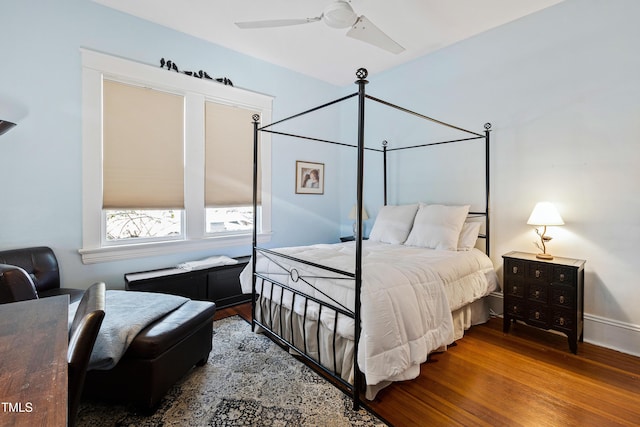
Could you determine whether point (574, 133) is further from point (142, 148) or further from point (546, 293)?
point (142, 148)

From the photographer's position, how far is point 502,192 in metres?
3.18

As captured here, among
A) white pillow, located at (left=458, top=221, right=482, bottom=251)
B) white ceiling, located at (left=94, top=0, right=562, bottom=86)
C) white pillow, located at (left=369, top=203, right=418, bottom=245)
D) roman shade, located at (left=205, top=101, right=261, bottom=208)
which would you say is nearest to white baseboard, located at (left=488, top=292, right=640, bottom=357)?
white pillow, located at (left=458, top=221, right=482, bottom=251)

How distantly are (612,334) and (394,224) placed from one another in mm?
2051

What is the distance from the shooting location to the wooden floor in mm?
1729

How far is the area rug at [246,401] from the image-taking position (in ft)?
5.51

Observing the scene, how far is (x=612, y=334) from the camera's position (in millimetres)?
2549

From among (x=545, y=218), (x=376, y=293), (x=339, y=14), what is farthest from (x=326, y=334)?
(x=339, y=14)

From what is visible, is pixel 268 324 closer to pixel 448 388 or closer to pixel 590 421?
pixel 448 388

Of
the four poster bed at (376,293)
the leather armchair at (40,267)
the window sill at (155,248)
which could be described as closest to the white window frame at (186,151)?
the window sill at (155,248)

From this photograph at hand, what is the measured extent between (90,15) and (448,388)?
4.24m

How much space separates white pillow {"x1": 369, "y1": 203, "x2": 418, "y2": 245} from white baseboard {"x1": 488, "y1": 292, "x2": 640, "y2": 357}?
1727 millimetres

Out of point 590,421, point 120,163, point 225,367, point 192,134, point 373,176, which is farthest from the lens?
point 373,176

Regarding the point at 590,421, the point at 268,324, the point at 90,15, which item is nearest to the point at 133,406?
the point at 268,324

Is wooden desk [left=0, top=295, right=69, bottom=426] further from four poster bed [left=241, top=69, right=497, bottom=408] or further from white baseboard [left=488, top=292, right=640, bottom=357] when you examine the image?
white baseboard [left=488, top=292, right=640, bottom=357]
